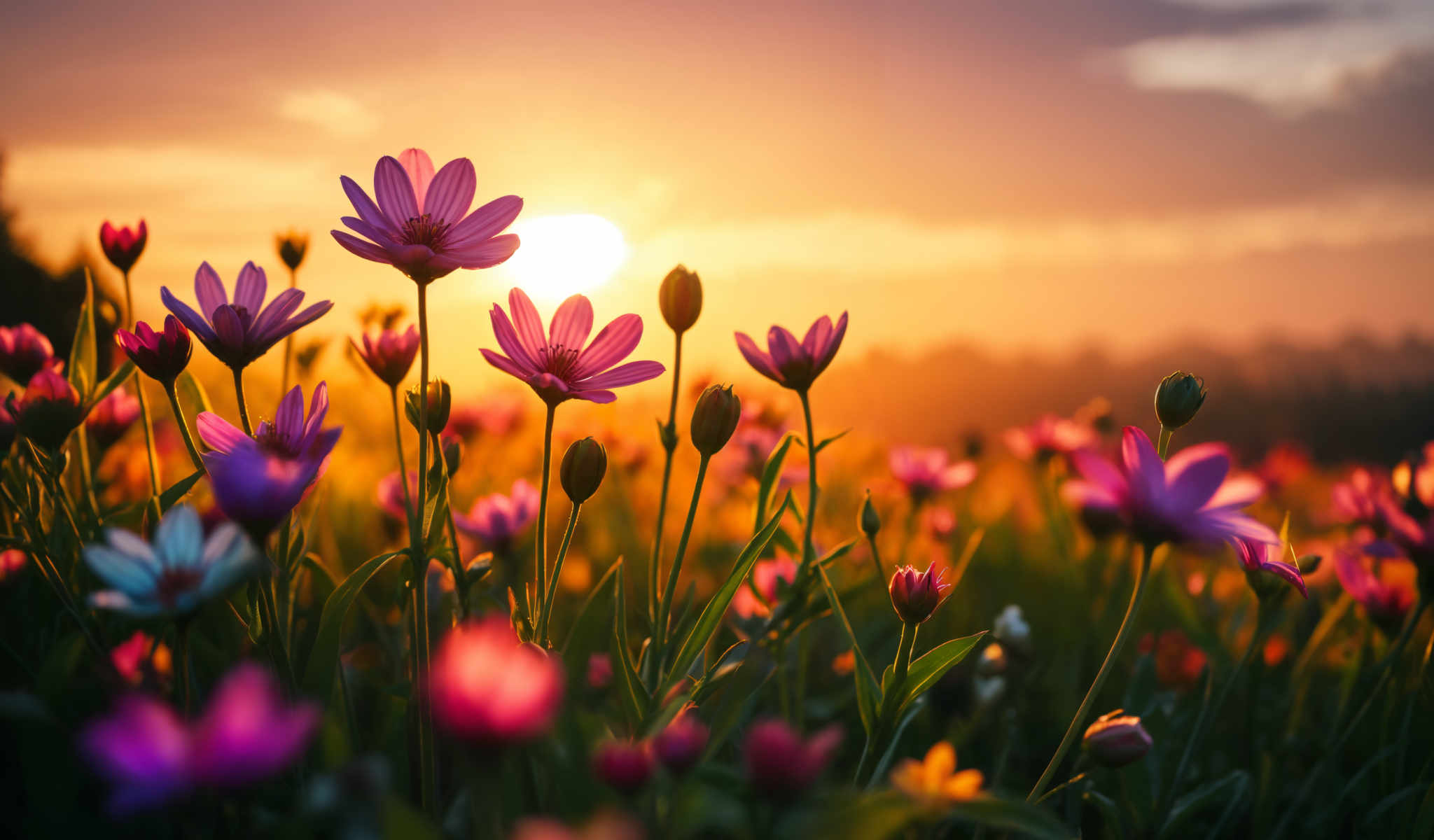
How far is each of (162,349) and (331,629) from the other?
0.32m

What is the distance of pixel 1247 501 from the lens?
0.67 m

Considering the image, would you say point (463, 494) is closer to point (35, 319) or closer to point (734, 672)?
point (734, 672)

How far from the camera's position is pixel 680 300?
92 centimetres

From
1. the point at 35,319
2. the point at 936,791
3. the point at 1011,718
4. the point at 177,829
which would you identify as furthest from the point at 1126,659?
the point at 35,319

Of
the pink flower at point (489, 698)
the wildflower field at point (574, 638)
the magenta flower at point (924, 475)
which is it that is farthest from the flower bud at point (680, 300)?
the magenta flower at point (924, 475)

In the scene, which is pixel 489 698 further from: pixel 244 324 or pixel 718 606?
pixel 244 324

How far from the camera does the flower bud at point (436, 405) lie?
2.93ft

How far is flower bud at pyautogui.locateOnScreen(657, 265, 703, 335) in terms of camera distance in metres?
0.92

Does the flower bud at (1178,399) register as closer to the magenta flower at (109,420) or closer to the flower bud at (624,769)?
the flower bud at (624,769)

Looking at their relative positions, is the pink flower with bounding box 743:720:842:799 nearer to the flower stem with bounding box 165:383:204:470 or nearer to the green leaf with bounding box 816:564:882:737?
the green leaf with bounding box 816:564:882:737

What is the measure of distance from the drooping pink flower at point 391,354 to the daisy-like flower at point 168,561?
288 millimetres

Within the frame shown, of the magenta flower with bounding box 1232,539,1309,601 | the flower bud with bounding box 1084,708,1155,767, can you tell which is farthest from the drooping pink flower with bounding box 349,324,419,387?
the magenta flower with bounding box 1232,539,1309,601

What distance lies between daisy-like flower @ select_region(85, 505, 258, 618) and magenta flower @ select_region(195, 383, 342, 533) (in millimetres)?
28

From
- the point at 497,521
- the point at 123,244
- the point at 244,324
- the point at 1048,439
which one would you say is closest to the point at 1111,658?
the point at 244,324
